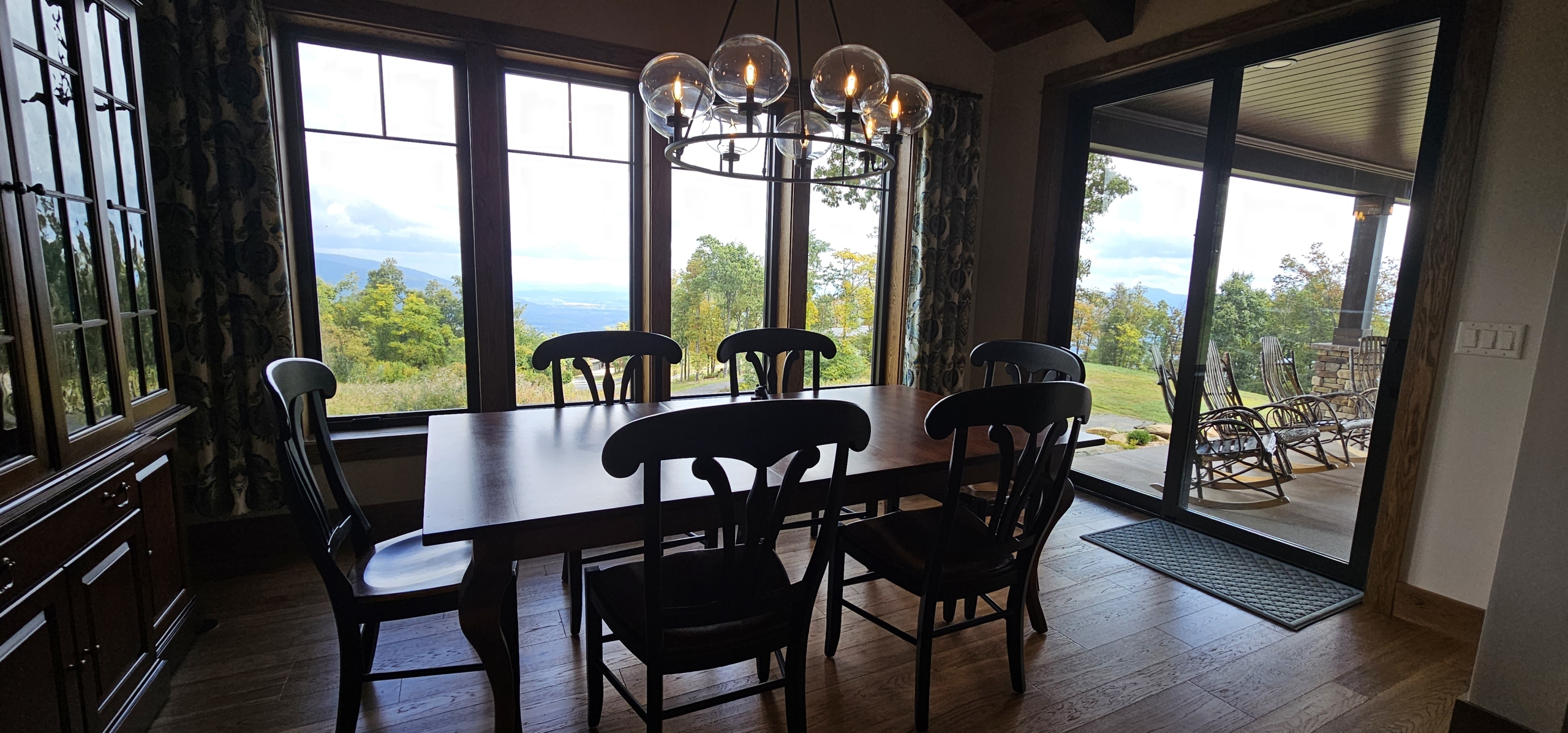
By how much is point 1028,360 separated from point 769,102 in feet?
4.84

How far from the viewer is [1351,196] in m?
2.75

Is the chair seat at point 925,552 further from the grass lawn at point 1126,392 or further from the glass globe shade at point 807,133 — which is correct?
the grass lawn at point 1126,392

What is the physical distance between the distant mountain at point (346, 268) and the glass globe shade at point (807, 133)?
1.90 metres

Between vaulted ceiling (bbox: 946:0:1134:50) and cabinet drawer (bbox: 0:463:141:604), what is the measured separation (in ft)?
13.5

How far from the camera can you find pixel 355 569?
1744 millimetres

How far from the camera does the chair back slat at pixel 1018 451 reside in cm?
156

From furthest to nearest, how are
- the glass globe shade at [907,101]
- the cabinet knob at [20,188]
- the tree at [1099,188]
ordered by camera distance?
the tree at [1099,188]
the glass globe shade at [907,101]
the cabinet knob at [20,188]

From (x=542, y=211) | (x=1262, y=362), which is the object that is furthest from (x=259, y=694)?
(x=1262, y=362)

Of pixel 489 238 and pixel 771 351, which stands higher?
pixel 489 238

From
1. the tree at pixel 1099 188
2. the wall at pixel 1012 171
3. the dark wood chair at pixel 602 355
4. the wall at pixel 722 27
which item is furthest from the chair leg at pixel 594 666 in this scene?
the tree at pixel 1099 188

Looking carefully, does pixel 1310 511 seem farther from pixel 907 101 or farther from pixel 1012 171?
pixel 907 101

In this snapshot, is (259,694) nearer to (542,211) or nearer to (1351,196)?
(542,211)

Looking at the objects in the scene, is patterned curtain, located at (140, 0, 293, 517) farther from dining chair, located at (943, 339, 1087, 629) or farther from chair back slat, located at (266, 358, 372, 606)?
dining chair, located at (943, 339, 1087, 629)

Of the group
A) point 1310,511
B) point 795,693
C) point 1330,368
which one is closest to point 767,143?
point 795,693
